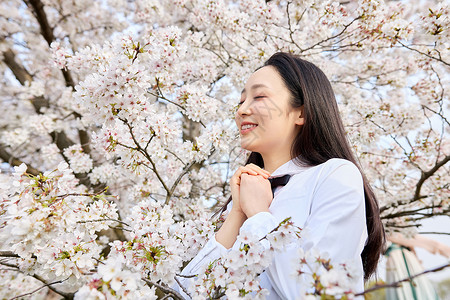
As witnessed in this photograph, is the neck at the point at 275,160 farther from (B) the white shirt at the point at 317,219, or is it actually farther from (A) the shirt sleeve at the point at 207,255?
(A) the shirt sleeve at the point at 207,255

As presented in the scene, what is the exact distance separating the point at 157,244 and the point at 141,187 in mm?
1731

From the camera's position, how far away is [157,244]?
1184mm

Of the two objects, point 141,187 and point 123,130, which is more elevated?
point 123,130

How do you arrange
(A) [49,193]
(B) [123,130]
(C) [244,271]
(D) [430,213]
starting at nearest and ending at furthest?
(C) [244,271] → (A) [49,193] → (B) [123,130] → (D) [430,213]

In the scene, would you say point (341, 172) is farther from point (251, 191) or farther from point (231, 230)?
point (231, 230)

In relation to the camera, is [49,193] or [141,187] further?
[141,187]

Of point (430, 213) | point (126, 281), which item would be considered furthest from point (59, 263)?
point (430, 213)

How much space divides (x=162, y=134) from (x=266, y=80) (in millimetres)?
805

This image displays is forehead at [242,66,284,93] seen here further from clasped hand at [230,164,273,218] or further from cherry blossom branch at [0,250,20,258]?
cherry blossom branch at [0,250,20,258]

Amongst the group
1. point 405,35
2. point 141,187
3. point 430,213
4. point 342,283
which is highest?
point 405,35

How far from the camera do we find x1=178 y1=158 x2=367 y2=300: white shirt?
927 millimetres

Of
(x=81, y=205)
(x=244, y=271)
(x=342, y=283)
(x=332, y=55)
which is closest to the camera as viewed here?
(x=342, y=283)

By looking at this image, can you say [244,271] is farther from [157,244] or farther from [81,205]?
[81,205]

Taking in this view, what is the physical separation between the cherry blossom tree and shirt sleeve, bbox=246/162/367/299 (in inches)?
3.0
